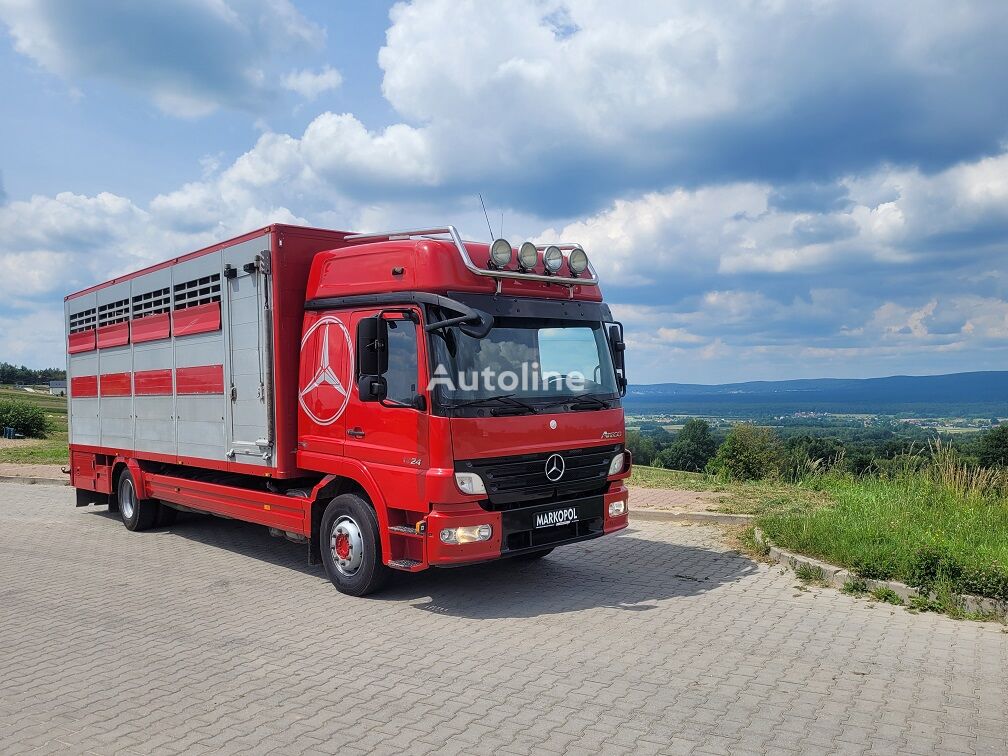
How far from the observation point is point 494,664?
5398 millimetres

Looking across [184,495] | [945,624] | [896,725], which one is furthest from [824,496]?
[184,495]

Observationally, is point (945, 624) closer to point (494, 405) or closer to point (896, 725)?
point (896, 725)

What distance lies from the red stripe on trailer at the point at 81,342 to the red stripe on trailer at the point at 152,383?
1.83 meters

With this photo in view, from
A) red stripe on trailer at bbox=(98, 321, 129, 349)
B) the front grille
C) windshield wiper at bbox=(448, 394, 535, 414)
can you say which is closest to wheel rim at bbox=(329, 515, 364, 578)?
the front grille

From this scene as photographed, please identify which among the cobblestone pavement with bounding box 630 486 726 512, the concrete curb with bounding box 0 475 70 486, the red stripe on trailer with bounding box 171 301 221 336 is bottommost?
the cobblestone pavement with bounding box 630 486 726 512

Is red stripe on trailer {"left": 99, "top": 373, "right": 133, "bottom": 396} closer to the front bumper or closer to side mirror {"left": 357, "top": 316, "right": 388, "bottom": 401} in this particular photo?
side mirror {"left": 357, "top": 316, "right": 388, "bottom": 401}

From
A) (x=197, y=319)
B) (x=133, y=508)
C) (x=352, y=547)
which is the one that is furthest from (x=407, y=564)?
(x=133, y=508)

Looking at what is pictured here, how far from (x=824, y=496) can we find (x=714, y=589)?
15.1ft

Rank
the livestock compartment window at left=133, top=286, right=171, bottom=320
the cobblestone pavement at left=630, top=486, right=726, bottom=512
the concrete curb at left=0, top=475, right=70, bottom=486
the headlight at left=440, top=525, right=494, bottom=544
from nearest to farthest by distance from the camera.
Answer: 1. the headlight at left=440, top=525, right=494, bottom=544
2. the livestock compartment window at left=133, top=286, right=171, bottom=320
3. the cobblestone pavement at left=630, top=486, right=726, bottom=512
4. the concrete curb at left=0, top=475, right=70, bottom=486

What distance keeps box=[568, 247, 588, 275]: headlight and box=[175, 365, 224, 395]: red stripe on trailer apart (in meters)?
3.89

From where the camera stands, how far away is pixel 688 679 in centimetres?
505

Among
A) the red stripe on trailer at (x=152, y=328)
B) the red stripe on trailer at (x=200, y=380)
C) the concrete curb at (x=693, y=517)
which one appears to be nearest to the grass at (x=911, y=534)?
the concrete curb at (x=693, y=517)

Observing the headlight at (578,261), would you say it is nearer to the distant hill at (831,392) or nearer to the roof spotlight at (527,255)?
the roof spotlight at (527,255)

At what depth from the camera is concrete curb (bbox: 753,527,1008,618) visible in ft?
20.6
